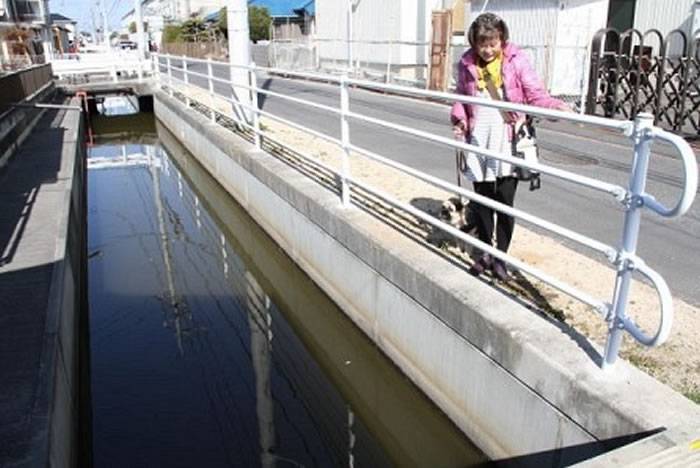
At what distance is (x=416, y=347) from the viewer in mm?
4336

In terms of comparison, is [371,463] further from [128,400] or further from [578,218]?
[578,218]

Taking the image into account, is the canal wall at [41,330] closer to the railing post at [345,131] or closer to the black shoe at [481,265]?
the railing post at [345,131]

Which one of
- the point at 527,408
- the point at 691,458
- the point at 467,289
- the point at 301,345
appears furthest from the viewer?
the point at 301,345

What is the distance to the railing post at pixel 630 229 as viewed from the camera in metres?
2.56

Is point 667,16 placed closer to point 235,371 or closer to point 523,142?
point 523,142

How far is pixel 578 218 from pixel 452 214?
138 centimetres

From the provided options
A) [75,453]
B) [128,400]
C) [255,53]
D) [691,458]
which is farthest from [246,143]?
[255,53]

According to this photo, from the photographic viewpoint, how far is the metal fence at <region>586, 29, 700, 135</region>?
11500 mm

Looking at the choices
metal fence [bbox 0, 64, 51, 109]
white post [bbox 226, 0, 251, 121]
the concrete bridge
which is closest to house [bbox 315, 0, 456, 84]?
white post [bbox 226, 0, 251, 121]

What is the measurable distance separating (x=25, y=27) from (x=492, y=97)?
153 feet

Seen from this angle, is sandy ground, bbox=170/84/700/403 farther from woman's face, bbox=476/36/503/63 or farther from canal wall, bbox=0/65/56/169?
canal wall, bbox=0/65/56/169

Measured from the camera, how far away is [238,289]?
6730 mm

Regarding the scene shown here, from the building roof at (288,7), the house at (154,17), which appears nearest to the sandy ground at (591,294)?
the building roof at (288,7)

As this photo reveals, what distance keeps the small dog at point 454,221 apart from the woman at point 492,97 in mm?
540
